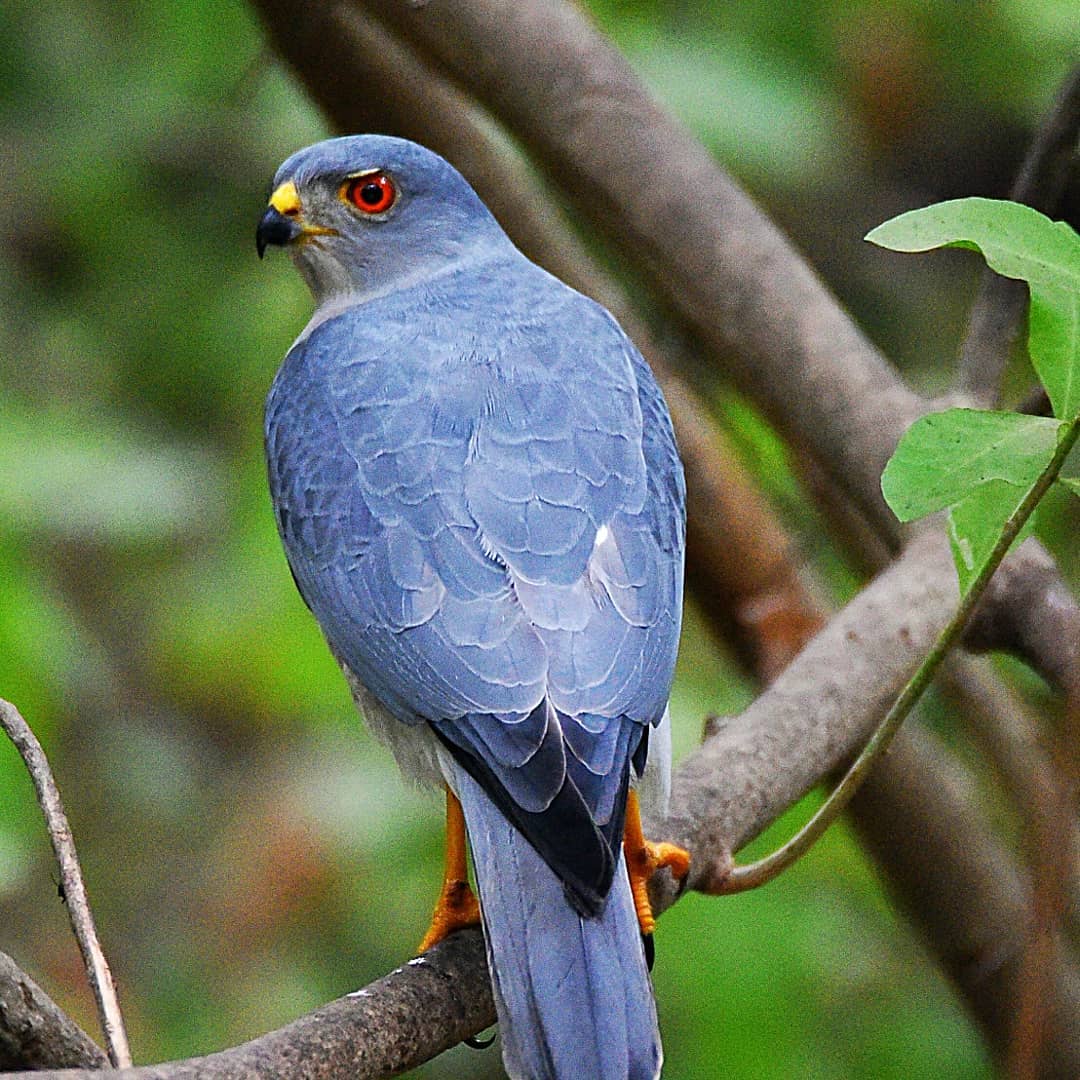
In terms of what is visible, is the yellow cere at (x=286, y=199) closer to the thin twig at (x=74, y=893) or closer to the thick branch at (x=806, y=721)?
the thick branch at (x=806, y=721)

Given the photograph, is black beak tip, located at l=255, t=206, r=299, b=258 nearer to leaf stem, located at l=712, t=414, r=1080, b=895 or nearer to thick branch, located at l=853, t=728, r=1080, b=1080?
leaf stem, located at l=712, t=414, r=1080, b=895

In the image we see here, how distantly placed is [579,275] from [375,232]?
0.87m

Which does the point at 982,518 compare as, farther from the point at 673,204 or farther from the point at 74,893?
the point at 673,204

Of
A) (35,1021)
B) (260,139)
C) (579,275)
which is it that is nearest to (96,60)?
(260,139)

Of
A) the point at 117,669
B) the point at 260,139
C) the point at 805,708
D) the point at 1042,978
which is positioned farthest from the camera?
the point at 117,669

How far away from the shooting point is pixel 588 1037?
227 centimetres

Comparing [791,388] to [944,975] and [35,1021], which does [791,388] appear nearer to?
[944,975]

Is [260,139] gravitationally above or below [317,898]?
above

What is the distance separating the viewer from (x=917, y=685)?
7.91ft

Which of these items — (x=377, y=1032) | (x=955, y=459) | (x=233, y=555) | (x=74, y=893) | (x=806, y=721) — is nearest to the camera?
(x=74, y=893)

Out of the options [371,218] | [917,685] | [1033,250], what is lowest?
[917,685]

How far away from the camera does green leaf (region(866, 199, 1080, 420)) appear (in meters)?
2.04

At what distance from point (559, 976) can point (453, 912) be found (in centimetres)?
64

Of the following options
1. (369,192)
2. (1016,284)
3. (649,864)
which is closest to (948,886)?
(1016,284)
